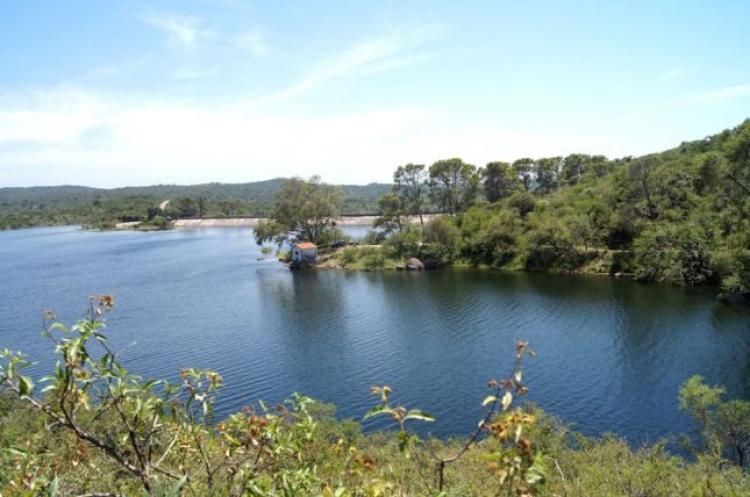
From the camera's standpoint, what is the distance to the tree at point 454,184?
268 ft

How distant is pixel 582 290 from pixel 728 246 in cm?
1286

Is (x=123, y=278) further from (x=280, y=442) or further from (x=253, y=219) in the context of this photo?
(x=253, y=219)

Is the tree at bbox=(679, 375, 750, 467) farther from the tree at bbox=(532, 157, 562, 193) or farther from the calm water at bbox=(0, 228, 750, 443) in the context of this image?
the tree at bbox=(532, 157, 562, 193)

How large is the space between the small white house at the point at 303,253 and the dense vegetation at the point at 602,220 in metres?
4.03

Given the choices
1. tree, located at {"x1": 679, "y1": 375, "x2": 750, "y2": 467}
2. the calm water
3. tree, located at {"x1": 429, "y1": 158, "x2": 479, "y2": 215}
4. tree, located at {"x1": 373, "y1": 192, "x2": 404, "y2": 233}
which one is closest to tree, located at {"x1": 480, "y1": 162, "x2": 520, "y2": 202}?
tree, located at {"x1": 429, "y1": 158, "x2": 479, "y2": 215}

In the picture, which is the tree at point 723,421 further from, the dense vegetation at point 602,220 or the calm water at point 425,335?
the dense vegetation at point 602,220

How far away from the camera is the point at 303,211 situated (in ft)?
246

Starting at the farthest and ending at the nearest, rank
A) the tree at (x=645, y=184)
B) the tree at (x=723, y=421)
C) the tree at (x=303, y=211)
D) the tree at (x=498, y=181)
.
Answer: the tree at (x=498, y=181) → the tree at (x=303, y=211) → the tree at (x=645, y=184) → the tree at (x=723, y=421)

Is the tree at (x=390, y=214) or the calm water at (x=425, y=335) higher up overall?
the tree at (x=390, y=214)

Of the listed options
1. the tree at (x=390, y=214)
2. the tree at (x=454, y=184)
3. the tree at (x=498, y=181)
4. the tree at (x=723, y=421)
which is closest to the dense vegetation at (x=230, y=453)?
the tree at (x=723, y=421)

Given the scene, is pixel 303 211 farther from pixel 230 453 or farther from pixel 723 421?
pixel 230 453

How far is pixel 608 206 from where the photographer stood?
63.8 meters

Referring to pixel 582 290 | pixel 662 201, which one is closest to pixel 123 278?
pixel 582 290

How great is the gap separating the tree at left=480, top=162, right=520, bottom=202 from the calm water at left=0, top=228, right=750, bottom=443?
27.6 metres
